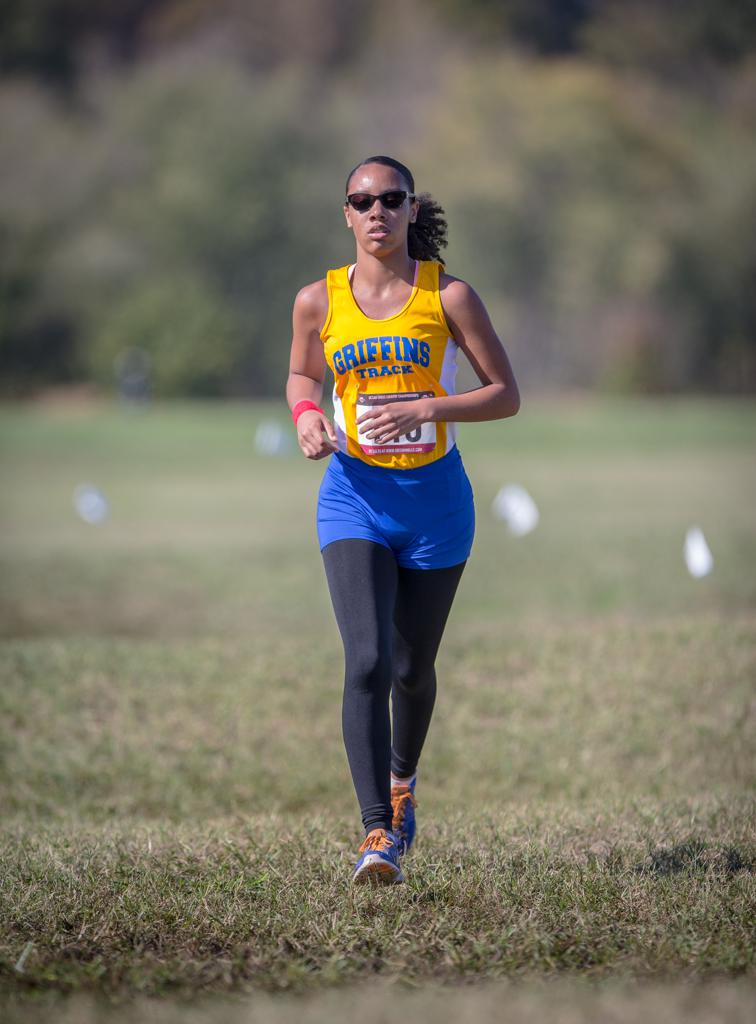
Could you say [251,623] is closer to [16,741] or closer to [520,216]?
[16,741]

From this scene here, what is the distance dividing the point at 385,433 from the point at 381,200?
0.82 metres

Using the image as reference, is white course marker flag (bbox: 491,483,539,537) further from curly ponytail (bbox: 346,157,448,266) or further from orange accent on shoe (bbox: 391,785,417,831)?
curly ponytail (bbox: 346,157,448,266)

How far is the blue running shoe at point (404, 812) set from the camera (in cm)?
532

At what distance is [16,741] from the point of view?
7605 millimetres

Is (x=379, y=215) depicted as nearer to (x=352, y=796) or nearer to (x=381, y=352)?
(x=381, y=352)

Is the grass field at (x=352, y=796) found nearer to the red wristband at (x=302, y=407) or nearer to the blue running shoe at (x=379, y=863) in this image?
the blue running shoe at (x=379, y=863)

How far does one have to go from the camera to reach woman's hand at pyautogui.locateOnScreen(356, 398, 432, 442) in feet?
15.6

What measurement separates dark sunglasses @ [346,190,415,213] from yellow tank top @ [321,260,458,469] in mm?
226

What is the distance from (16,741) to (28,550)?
388 inches

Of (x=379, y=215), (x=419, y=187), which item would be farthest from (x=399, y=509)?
(x=419, y=187)

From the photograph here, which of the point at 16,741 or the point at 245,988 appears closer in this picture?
the point at 245,988

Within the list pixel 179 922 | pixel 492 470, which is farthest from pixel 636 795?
pixel 492 470

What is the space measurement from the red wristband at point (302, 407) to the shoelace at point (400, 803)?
4.92 ft

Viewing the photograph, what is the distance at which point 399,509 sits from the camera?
16.2 ft
